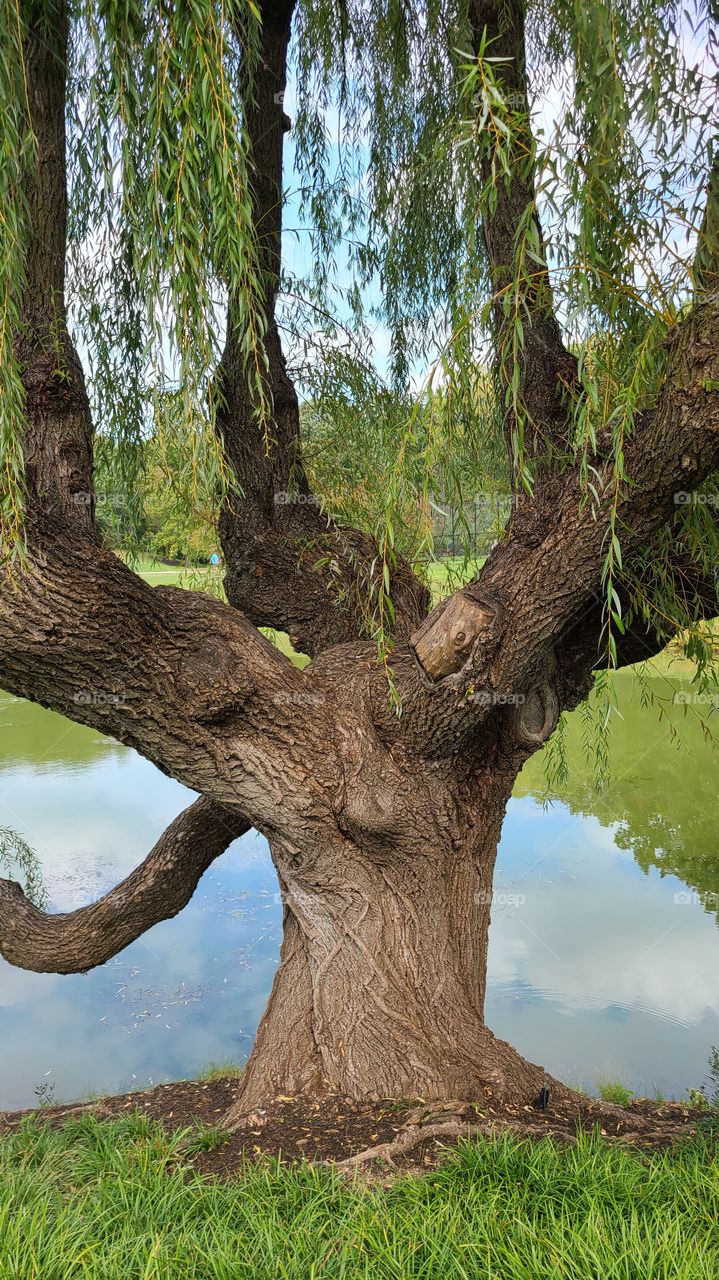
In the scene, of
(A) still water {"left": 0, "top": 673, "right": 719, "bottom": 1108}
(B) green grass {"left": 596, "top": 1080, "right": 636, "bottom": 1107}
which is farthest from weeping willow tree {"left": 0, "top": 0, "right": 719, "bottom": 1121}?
(B) green grass {"left": 596, "top": 1080, "right": 636, "bottom": 1107}

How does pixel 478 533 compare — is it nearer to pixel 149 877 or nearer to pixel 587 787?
pixel 149 877

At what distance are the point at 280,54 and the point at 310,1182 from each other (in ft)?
11.4

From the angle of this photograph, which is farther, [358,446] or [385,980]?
[358,446]

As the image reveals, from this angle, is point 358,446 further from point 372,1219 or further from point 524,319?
point 372,1219

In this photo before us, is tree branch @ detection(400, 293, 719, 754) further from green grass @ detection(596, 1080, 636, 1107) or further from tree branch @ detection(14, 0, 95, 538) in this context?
green grass @ detection(596, 1080, 636, 1107)

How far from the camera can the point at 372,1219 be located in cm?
196

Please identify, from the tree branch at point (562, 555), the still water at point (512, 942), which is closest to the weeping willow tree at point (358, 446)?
the tree branch at point (562, 555)

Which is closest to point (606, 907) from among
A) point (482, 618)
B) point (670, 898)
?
point (670, 898)

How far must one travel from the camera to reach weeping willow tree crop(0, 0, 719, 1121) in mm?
2146

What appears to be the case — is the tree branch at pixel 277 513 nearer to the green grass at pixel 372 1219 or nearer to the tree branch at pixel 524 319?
the tree branch at pixel 524 319

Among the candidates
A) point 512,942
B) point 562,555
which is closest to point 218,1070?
point 512,942

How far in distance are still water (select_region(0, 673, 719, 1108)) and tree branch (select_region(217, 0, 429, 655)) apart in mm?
1435

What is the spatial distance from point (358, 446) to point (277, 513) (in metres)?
0.57

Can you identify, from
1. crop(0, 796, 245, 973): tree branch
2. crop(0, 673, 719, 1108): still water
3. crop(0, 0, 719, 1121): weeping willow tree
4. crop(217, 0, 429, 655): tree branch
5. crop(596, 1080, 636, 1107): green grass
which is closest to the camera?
crop(0, 0, 719, 1121): weeping willow tree
